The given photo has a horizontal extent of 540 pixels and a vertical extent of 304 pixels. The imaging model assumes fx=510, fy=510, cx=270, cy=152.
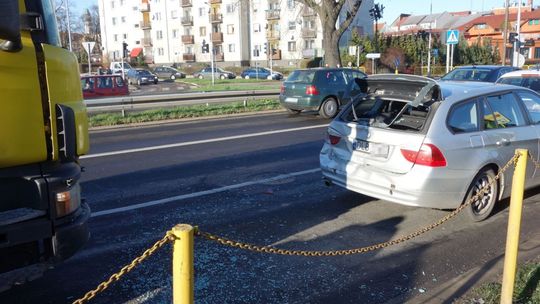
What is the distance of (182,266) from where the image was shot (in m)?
2.28

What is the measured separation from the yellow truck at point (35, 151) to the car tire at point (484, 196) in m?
4.18

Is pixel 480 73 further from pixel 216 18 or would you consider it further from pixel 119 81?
pixel 216 18

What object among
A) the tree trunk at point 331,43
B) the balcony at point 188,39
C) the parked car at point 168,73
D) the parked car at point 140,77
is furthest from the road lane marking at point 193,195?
the balcony at point 188,39

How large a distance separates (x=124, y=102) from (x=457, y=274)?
13728 mm

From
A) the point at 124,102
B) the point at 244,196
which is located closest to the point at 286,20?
the point at 124,102

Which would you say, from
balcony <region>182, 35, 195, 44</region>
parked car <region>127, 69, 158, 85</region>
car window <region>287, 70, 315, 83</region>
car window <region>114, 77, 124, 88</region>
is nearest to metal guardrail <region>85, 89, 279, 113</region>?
car window <region>287, 70, 315, 83</region>

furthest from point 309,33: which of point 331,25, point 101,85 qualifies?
point 101,85

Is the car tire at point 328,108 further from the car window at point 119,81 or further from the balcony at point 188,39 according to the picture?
the balcony at point 188,39

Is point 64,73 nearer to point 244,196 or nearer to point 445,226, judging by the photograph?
point 244,196

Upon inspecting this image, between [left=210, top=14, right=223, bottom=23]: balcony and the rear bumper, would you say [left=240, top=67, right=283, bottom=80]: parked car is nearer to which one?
[left=210, top=14, right=223, bottom=23]: balcony

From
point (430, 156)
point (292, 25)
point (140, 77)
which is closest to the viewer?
point (430, 156)

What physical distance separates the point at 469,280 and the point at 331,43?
73.6ft

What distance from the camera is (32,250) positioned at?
313 centimetres

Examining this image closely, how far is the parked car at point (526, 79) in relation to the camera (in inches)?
461
